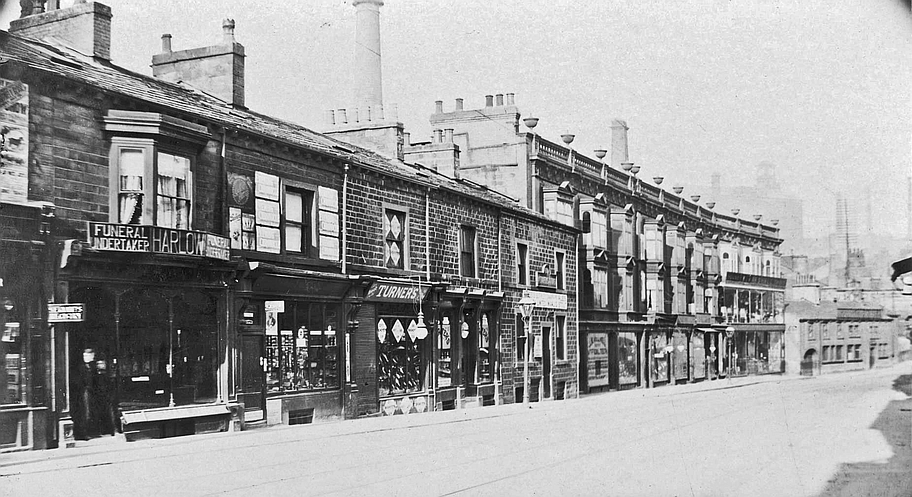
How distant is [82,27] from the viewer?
709 inches

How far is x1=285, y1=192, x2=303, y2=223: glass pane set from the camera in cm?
2105

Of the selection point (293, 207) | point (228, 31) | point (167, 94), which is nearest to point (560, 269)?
point (293, 207)

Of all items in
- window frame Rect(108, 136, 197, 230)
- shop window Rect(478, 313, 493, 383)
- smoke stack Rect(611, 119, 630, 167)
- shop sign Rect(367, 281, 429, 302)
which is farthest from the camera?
smoke stack Rect(611, 119, 630, 167)

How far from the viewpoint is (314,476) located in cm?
1305

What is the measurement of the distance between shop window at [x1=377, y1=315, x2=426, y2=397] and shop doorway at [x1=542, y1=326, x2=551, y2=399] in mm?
9810

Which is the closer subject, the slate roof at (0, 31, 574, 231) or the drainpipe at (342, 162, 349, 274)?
the slate roof at (0, 31, 574, 231)

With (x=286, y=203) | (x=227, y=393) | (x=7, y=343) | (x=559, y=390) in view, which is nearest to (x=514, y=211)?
(x=559, y=390)

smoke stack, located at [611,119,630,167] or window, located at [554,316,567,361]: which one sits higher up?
smoke stack, located at [611,119,630,167]

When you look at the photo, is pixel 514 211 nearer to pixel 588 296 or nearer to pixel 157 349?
pixel 588 296

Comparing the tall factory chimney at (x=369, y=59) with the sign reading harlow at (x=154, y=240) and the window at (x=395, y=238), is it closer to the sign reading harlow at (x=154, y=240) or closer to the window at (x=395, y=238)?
the window at (x=395, y=238)

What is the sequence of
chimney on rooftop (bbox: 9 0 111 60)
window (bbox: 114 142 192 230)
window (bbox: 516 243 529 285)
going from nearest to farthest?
window (bbox: 114 142 192 230)
chimney on rooftop (bbox: 9 0 111 60)
window (bbox: 516 243 529 285)

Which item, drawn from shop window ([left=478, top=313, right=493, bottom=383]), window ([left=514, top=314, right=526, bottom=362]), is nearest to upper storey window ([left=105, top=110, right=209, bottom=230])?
shop window ([left=478, top=313, right=493, bottom=383])

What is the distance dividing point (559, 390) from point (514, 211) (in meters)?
8.75

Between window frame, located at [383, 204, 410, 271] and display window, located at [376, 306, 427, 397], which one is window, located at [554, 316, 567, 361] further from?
window frame, located at [383, 204, 410, 271]
